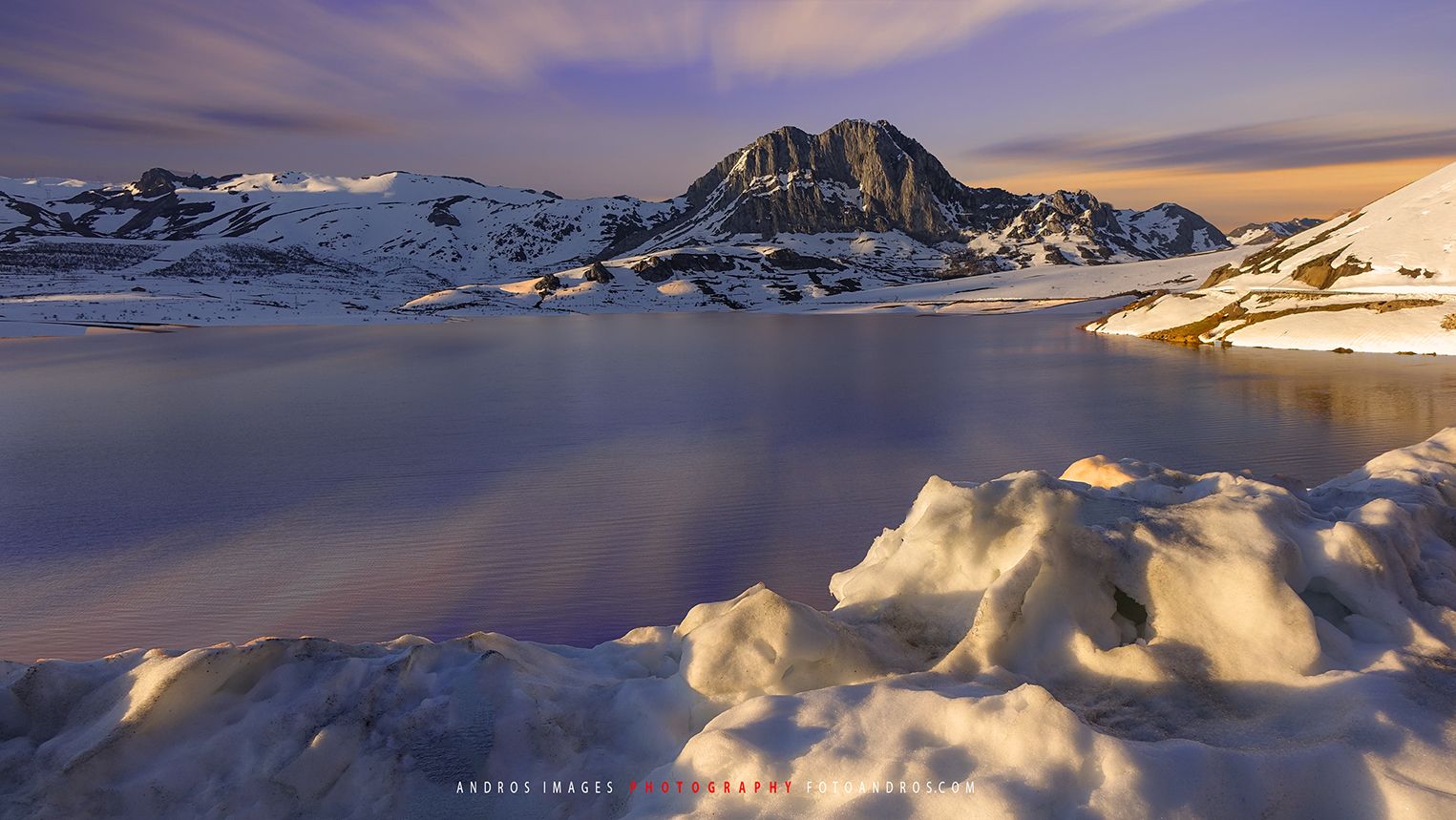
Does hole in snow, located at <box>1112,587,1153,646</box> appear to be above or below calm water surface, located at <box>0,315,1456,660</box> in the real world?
above

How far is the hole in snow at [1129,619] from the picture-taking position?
208 inches

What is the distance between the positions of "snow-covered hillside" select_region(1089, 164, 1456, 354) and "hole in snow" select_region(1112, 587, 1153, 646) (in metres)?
34.6

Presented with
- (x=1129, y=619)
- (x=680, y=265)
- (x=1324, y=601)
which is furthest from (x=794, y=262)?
(x=1129, y=619)

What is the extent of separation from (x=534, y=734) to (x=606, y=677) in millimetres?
1061

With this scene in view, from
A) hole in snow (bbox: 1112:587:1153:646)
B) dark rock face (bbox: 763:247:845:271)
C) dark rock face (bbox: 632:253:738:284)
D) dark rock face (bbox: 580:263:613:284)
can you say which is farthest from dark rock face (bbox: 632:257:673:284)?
hole in snow (bbox: 1112:587:1153:646)

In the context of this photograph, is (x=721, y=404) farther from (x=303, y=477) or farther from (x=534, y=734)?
(x=534, y=734)

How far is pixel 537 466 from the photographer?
53.9 ft

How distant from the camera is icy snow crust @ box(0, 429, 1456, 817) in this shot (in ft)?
12.6

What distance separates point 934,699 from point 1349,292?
43.1 meters

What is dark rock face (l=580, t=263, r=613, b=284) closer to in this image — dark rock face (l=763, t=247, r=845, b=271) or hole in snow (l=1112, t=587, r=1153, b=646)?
dark rock face (l=763, t=247, r=845, b=271)

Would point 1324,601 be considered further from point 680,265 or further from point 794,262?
point 794,262

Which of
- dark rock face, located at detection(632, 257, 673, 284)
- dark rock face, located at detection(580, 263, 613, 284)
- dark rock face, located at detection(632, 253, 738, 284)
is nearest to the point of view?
dark rock face, located at detection(580, 263, 613, 284)

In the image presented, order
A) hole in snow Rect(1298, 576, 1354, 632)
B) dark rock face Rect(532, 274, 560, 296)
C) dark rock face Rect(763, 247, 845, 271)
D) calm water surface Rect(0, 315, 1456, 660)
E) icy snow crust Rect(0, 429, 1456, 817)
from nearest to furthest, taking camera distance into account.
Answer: icy snow crust Rect(0, 429, 1456, 817) < hole in snow Rect(1298, 576, 1354, 632) < calm water surface Rect(0, 315, 1456, 660) < dark rock face Rect(532, 274, 560, 296) < dark rock face Rect(763, 247, 845, 271)

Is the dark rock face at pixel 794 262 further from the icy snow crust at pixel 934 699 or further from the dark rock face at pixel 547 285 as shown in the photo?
the icy snow crust at pixel 934 699
